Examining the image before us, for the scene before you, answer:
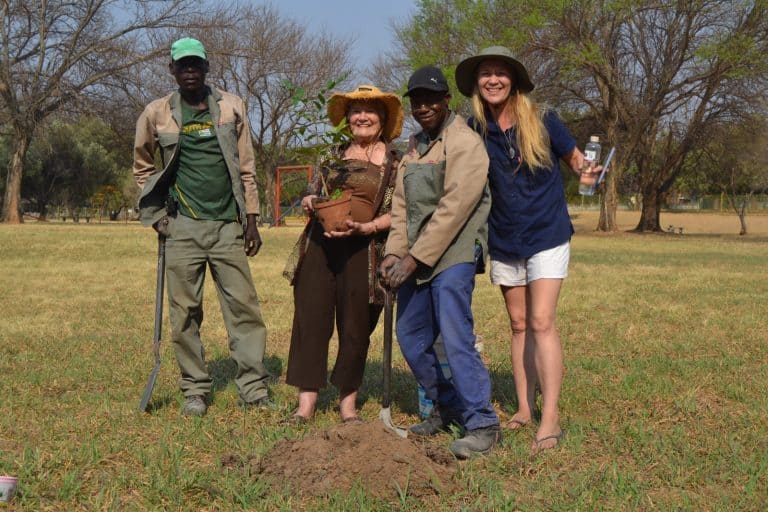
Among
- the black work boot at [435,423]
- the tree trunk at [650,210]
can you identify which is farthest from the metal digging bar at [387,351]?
the tree trunk at [650,210]

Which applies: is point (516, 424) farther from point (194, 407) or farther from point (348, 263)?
point (194, 407)

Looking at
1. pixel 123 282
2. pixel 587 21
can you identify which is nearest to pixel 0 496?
pixel 123 282

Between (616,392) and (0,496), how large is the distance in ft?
12.6

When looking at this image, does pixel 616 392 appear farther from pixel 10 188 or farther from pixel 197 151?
pixel 10 188

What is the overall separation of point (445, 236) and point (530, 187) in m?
0.54

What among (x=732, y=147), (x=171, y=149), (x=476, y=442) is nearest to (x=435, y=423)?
(x=476, y=442)

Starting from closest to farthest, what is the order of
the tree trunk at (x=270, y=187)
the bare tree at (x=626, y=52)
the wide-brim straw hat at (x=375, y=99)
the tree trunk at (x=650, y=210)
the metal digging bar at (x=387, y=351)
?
the metal digging bar at (x=387, y=351) → the wide-brim straw hat at (x=375, y=99) → the bare tree at (x=626, y=52) → the tree trunk at (x=650, y=210) → the tree trunk at (x=270, y=187)

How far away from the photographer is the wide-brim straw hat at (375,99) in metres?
4.81

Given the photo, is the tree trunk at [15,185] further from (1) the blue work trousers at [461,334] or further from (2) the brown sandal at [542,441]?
(2) the brown sandal at [542,441]

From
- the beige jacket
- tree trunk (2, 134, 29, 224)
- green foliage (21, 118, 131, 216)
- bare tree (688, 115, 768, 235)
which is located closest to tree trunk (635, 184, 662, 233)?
bare tree (688, 115, 768, 235)

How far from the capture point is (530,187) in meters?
4.38

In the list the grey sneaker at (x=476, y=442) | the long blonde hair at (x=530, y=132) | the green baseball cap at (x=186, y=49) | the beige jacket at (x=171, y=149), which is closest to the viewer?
the grey sneaker at (x=476, y=442)

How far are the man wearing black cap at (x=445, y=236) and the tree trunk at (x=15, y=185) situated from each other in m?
32.1

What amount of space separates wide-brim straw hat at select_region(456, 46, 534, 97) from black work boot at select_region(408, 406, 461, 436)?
6.07 feet
